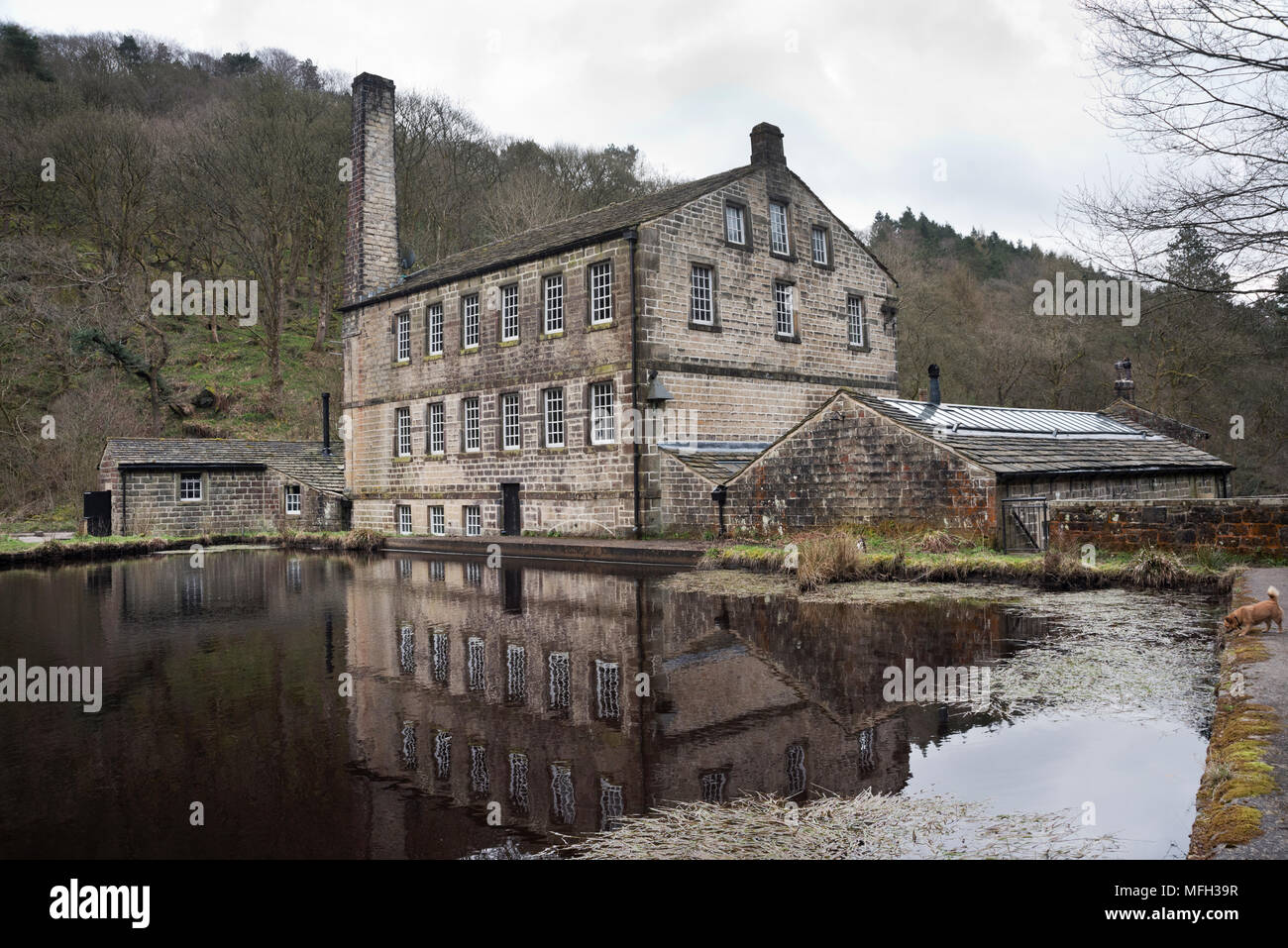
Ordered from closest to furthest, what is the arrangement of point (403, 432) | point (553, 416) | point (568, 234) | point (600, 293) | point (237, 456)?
point (600, 293) → point (553, 416) → point (568, 234) → point (403, 432) → point (237, 456)

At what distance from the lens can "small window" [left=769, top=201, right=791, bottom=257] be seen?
25.2 metres

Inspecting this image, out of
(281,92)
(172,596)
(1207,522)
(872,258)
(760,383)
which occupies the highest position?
(281,92)

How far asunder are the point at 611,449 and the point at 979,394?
25362mm

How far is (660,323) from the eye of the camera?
22125 mm

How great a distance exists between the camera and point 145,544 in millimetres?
25875

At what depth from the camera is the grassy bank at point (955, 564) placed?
1186 cm

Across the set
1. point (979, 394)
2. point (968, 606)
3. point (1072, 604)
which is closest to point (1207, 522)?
point (1072, 604)

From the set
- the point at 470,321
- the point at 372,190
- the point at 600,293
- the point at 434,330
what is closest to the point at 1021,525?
the point at 600,293

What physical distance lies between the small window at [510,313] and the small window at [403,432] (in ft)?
18.0

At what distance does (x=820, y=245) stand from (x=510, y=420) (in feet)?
35.4

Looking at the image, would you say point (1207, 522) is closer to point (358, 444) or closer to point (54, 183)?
point (358, 444)

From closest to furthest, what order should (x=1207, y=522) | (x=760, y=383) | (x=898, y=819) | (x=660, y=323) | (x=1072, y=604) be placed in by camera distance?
(x=898, y=819)
(x=1072, y=604)
(x=1207, y=522)
(x=660, y=323)
(x=760, y=383)

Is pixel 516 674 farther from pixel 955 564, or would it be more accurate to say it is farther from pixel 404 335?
pixel 404 335

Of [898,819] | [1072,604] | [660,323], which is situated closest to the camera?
[898,819]
